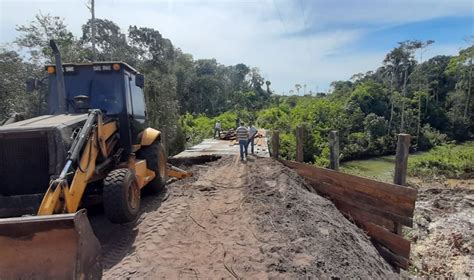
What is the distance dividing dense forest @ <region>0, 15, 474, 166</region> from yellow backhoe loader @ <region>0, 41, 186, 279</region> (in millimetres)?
1645

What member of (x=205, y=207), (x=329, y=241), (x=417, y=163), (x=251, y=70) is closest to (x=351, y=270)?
(x=329, y=241)

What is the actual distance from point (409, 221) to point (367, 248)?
112cm

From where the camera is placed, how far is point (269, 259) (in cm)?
438

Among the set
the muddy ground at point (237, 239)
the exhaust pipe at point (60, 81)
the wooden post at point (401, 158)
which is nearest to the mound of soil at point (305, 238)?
the muddy ground at point (237, 239)

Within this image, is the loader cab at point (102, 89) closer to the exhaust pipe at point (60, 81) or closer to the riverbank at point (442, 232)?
the exhaust pipe at point (60, 81)

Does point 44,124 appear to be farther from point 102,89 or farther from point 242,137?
point 242,137

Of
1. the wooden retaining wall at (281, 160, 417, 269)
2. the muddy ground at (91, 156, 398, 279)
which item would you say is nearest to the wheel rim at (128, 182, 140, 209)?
the muddy ground at (91, 156, 398, 279)

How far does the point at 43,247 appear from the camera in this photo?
332cm

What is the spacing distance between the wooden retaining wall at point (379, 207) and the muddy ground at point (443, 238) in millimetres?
1190

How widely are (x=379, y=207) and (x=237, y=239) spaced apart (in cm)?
362

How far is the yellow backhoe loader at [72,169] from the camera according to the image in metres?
3.29

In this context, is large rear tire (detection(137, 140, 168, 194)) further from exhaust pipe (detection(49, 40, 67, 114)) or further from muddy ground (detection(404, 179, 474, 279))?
muddy ground (detection(404, 179, 474, 279))

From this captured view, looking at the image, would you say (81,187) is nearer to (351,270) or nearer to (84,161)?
(84,161)

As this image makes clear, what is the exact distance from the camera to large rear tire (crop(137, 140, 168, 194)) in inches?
281
